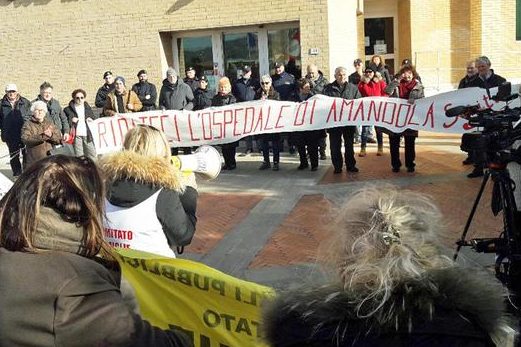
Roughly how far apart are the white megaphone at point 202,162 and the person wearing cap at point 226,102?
680 centimetres

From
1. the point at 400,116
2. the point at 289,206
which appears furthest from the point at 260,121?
Answer: the point at 400,116

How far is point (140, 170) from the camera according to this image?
3375 millimetres

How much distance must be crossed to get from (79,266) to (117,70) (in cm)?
1397

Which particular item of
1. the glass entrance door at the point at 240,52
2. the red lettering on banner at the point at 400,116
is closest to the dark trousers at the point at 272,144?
the red lettering on banner at the point at 400,116

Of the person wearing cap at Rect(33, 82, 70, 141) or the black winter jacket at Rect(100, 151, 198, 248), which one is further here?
the person wearing cap at Rect(33, 82, 70, 141)

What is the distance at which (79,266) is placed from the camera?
177 centimetres

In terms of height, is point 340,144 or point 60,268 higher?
point 60,268

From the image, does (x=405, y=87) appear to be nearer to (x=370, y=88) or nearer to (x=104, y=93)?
(x=370, y=88)

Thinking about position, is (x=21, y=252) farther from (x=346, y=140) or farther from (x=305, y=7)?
(x=305, y=7)

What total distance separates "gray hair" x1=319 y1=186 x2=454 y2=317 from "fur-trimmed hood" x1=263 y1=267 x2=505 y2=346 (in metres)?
0.03

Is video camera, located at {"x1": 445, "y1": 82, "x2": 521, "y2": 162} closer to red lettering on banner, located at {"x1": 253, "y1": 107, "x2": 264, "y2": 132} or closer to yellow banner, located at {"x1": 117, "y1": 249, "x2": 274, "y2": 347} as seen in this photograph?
yellow banner, located at {"x1": 117, "y1": 249, "x2": 274, "y2": 347}

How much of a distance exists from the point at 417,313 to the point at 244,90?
1038cm

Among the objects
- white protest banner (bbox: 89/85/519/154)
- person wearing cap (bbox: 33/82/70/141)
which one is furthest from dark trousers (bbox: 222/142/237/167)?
person wearing cap (bbox: 33/82/70/141)

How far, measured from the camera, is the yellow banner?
274 centimetres
